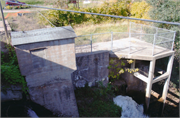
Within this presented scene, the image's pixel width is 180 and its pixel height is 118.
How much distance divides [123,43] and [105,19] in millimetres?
7151

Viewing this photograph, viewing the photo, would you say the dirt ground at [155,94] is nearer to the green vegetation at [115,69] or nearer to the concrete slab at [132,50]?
the green vegetation at [115,69]

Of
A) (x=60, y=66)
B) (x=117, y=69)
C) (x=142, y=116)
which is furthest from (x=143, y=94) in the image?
(x=60, y=66)

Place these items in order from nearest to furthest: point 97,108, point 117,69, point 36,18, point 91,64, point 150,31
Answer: point 97,108 < point 91,64 < point 117,69 < point 150,31 < point 36,18

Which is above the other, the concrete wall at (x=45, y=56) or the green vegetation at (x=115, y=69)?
the concrete wall at (x=45, y=56)

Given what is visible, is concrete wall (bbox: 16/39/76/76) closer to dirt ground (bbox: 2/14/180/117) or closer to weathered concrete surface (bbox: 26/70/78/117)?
weathered concrete surface (bbox: 26/70/78/117)

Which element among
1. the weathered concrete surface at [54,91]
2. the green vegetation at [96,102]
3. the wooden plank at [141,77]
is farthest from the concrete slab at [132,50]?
the weathered concrete surface at [54,91]

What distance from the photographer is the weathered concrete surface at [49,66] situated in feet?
20.0

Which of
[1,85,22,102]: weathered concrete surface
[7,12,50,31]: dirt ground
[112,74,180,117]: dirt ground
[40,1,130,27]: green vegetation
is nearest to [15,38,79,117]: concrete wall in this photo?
[1,85,22,102]: weathered concrete surface

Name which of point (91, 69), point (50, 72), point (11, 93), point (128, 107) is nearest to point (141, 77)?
point (128, 107)

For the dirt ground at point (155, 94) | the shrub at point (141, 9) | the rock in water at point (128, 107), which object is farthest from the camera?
the shrub at point (141, 9)

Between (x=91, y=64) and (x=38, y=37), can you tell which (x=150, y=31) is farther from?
(x=38, y=37)

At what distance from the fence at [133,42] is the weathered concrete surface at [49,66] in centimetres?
208

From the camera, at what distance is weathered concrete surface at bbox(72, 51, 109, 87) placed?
8641 millimetres

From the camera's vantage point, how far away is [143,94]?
11141mm
